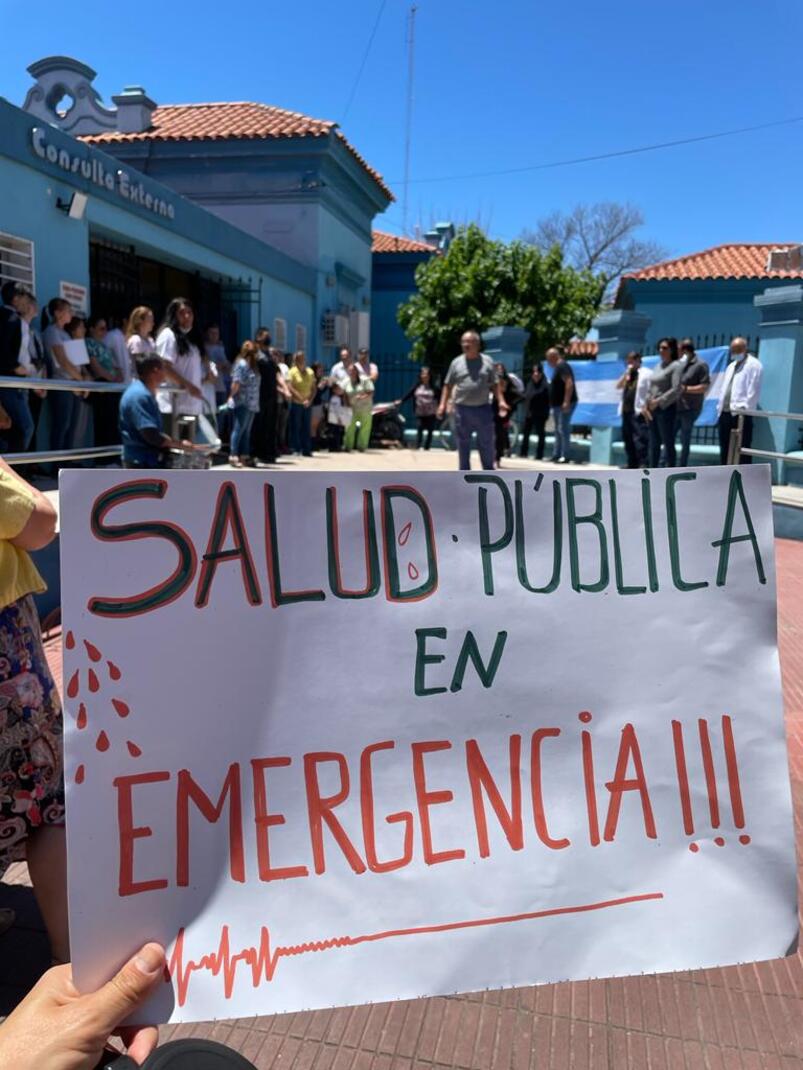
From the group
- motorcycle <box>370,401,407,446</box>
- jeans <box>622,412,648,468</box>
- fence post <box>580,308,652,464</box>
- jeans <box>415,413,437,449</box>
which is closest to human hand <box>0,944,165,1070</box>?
jeans <box>622,412,648,468</box>

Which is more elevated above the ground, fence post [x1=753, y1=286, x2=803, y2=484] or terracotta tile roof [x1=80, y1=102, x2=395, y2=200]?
terracotta tile roof [x1=80, y1=102, x2=395, y2=200]

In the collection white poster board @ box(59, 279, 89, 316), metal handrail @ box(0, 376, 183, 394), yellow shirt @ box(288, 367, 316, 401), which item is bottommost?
metal handrail @ box(0, 376, 183, 394)

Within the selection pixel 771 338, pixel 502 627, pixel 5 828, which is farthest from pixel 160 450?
pixel 771 338

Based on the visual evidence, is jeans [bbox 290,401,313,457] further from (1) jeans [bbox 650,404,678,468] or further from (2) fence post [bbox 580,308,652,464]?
(1) jeans [bbox 650,404,678,468]

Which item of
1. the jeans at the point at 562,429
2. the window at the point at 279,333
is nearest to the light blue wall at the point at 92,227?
the window at the point at 279,333

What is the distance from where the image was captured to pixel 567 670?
164 centimetres

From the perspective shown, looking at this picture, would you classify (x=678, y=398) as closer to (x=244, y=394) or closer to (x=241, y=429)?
(x=244, y=394)

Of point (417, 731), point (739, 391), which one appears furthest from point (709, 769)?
point (739, 391)

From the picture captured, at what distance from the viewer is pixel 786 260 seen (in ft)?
85.2

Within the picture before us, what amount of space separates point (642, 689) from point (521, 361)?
1592 centimetres

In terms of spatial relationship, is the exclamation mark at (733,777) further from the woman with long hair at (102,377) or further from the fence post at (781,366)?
the fence post at (781,366)

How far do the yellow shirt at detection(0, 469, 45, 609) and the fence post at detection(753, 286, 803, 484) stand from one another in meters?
9.59

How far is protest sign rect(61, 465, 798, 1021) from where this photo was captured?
1.42 m

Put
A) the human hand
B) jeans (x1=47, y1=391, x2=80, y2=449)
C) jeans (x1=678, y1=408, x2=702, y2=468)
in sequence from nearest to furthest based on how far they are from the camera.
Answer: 1. the human hand
2. jeans (x1=47, y1=391, x2=80, y2=449)
3. jeans (x1=678, y1=408, x2=702, y2=468)
